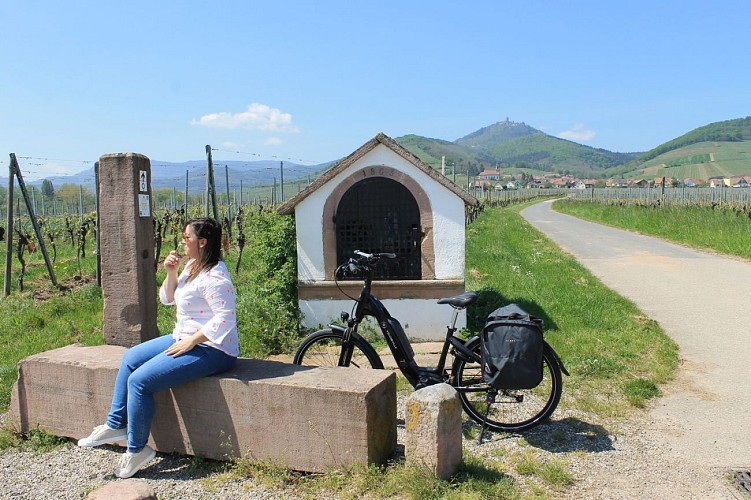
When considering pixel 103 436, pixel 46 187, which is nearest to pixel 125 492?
pixel 103 436

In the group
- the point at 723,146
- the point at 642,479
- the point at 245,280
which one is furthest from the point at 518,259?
the point at 723,146

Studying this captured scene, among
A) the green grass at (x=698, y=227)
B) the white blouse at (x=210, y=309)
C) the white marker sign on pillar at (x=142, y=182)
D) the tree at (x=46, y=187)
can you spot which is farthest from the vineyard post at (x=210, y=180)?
the tree at (x=46, y=187)

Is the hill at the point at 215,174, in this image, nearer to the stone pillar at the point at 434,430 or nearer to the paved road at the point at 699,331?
the stone pillar at the point at 434,430

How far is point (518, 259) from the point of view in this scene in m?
15.7

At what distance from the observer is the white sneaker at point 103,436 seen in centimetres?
416

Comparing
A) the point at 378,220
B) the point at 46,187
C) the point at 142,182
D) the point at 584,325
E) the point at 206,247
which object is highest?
the point at 46,187

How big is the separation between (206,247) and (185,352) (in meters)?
0.72

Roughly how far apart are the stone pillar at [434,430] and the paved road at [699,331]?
1751 mm

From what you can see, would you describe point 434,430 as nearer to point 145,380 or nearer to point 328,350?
point 328,350

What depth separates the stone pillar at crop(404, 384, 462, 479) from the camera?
3.71 meters

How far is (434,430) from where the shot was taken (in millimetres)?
3689

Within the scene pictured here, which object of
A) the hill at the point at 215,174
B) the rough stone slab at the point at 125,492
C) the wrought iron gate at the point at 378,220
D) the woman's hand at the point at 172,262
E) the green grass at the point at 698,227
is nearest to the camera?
the rough stone slab at the point at 125,492

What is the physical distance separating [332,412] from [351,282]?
386 centimetres

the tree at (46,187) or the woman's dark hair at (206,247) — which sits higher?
the tree at (46,187)
